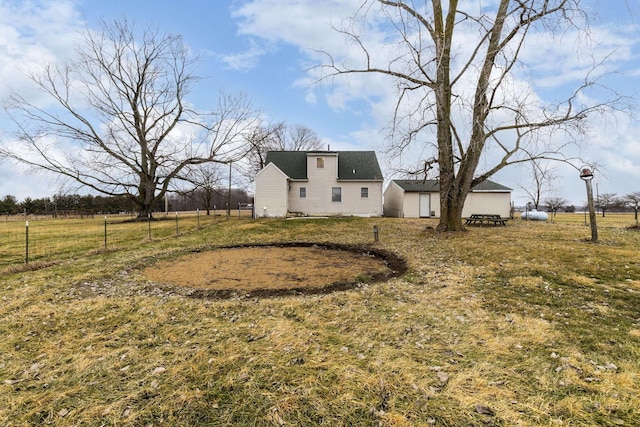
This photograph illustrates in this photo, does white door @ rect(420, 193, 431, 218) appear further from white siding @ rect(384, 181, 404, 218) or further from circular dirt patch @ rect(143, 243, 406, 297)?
circular dirt patch @ rect(143, 243, 406, 297)

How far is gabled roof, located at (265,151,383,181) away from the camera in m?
24.5

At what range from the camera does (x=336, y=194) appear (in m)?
24.4

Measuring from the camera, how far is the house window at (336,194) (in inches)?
958

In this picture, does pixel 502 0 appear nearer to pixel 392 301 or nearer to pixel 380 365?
pixel 392 301

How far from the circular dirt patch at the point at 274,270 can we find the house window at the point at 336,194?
13719 millimetres

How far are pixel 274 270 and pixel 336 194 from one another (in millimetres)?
17254

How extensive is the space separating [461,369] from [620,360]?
5.50ft

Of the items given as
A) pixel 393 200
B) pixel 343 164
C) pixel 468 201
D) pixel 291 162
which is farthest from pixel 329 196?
pixel 468 201

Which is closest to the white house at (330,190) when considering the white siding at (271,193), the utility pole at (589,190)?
the white siding at (271,193)

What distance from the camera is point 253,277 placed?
6.94 m

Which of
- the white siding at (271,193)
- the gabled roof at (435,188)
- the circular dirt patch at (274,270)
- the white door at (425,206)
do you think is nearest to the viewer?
the circular dirt patch at (274,270)

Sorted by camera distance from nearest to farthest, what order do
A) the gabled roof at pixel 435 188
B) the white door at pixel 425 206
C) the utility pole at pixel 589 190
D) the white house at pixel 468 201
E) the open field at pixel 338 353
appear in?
the open field at pixel 338 353
the utility pole at pixel 589 190
the gabled roof at pixel 435 188
the white house at pixel 468 201
the white door at pixel 425 206

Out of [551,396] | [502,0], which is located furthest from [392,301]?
[502,0]

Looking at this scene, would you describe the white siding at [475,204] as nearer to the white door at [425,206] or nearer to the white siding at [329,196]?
the white door at [425,206]
